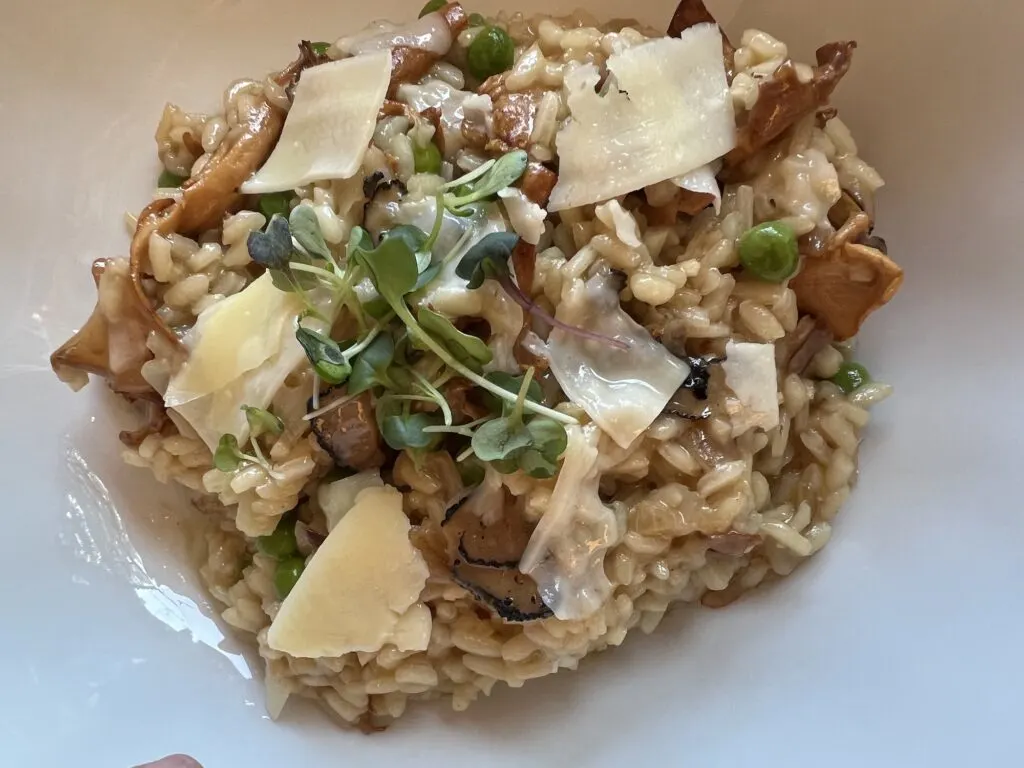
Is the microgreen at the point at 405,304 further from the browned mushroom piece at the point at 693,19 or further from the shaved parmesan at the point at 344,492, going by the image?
the browned mushroom piece at the point at 693,19

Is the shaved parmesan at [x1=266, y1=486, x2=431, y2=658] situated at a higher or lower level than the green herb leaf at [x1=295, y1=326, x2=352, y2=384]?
lower

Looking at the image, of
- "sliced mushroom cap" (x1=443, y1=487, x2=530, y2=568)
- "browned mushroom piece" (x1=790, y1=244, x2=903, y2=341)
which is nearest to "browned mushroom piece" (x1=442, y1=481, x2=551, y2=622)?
"sliced mushroom cap" (x1=443, y1=487, x2=530, y2=568)

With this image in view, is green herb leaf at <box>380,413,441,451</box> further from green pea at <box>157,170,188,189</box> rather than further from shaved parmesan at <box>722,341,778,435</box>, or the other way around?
green pea at <box>157,170,188,189</box>

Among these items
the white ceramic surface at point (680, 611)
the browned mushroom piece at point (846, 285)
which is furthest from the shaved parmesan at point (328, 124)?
the browned mushroom piece at point (846, 285)

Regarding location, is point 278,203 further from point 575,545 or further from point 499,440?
point 575,545

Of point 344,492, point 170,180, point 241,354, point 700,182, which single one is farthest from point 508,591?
point 170,180

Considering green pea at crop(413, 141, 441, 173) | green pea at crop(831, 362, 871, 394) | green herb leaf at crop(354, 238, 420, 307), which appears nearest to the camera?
green herb leaf at crop(354, 238, 420, 307)
